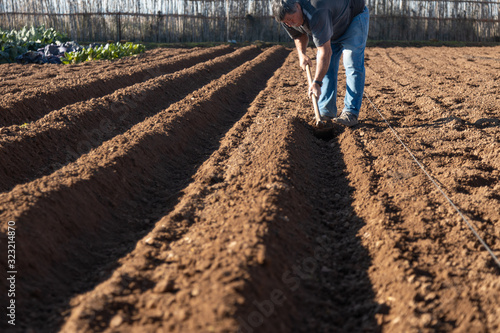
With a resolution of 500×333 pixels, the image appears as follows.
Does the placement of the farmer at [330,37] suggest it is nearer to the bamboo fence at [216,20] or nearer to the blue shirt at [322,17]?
the blue shirt at [322,17]

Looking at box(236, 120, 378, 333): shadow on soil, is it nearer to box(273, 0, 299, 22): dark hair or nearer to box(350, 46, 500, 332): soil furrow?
box(350, 46, 500, 332): soil furrow

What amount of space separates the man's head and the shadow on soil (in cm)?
144

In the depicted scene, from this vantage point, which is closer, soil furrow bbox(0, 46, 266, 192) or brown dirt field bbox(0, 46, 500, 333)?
brown dirt field bbox(0, 46, 500, 333)

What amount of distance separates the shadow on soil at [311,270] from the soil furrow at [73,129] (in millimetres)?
2529

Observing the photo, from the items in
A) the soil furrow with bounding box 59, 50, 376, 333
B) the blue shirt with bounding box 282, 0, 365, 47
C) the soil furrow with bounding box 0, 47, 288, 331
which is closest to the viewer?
the soil furrow with bounding box 59, 50, 376, 333

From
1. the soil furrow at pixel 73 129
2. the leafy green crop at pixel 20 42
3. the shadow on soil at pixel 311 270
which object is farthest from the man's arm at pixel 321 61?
the leafy green crop at pixel 20 42

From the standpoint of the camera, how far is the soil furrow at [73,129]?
14.7ft

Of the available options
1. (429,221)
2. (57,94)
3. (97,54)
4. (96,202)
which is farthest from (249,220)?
(97,54)

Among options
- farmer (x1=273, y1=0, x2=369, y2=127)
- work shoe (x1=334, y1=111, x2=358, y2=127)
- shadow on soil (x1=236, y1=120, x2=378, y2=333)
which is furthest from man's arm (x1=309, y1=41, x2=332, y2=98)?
shadow on soil (x1=236, y1=120, x2=378, y2=333)

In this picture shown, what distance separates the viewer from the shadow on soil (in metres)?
2.23

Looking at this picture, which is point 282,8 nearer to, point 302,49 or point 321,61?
point 321,61

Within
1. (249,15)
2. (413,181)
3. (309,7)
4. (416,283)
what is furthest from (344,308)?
(249,15)

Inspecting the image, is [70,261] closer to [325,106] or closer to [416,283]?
[416,283]

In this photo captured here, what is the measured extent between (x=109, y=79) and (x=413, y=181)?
20.4 ft
